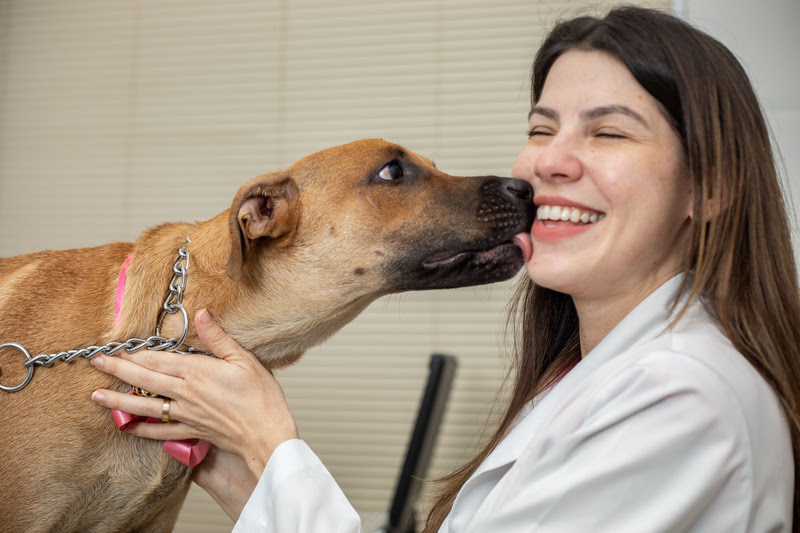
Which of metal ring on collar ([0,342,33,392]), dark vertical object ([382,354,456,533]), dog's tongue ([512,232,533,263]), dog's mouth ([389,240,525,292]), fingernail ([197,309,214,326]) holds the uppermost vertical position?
dog's tongue ([512,232,533,263])

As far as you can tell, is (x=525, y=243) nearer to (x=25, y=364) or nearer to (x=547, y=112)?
(x=547, y=112)

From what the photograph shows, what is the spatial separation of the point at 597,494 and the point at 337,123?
300cm

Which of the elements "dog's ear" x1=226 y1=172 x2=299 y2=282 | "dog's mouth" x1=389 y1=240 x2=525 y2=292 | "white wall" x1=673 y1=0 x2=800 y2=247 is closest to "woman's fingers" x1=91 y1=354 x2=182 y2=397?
"dog's ear" x1=226 y1=172 x2=299 y2=282

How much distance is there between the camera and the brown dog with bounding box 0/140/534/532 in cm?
150

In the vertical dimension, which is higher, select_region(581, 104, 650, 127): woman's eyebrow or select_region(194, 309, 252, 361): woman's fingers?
select_region(581, 104, 650, 127): woman's eyebrow

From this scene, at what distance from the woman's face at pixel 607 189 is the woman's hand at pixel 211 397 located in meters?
0.66

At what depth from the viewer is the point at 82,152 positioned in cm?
394

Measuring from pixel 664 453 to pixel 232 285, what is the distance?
1078 mm

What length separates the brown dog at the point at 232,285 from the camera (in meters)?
1.50

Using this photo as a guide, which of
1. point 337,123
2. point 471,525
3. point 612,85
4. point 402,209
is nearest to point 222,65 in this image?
point 337,123

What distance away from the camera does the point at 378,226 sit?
166cm

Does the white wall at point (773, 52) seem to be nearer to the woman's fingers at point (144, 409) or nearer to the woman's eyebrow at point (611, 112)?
the woman's eyebrow at point (611, 112)

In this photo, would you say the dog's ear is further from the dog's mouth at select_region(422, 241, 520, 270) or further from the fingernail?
the dog's mouth at select_region(422, 241, 520, 270)


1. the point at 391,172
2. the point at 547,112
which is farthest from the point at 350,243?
the point at 547,112
